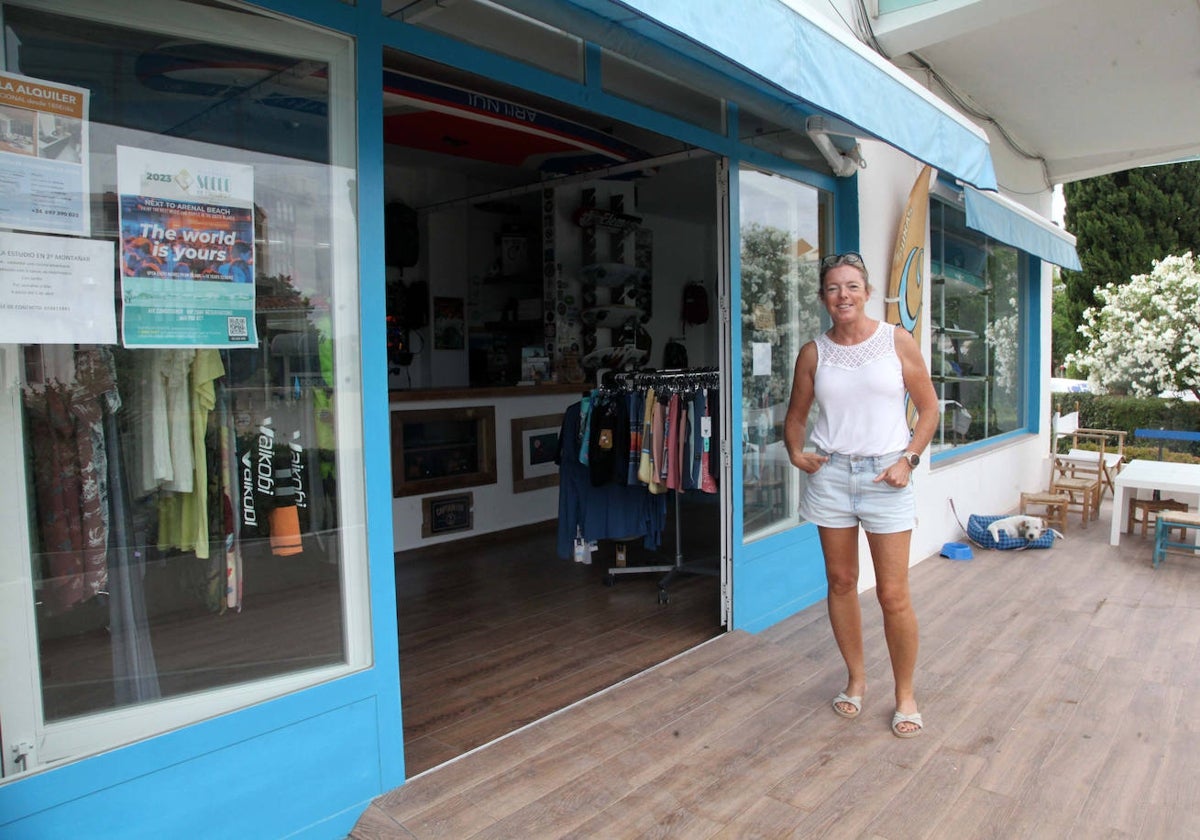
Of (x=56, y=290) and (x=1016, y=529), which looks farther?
(x=1016, y=529)

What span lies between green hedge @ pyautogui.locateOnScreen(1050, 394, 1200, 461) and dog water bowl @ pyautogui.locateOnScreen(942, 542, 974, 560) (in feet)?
24.8

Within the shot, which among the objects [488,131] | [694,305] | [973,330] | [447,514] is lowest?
[447,514]

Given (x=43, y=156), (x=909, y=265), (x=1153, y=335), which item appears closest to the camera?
(x=43, y=156)

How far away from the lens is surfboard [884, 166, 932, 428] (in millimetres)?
4707

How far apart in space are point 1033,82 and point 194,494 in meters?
6.00

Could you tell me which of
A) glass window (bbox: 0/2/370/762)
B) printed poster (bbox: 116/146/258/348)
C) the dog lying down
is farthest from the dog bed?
printed poster (bbox: 116/146/258/348)

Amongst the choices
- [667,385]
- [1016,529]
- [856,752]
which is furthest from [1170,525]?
[856,752]

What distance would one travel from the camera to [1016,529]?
18.9ft

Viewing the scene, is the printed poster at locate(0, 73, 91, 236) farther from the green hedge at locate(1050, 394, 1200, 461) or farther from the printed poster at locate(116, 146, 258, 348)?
the green hedge at locate(1050, 394, 1200, 461)

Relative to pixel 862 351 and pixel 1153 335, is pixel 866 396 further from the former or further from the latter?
pixel 1153 335

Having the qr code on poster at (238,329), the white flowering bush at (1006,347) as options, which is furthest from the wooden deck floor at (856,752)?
the white flowering bush at (1006,347)

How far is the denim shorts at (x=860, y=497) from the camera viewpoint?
2.78 meters

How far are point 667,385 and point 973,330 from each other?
360 centimetres

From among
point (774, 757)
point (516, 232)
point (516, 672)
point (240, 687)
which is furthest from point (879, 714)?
point (516, 232)
